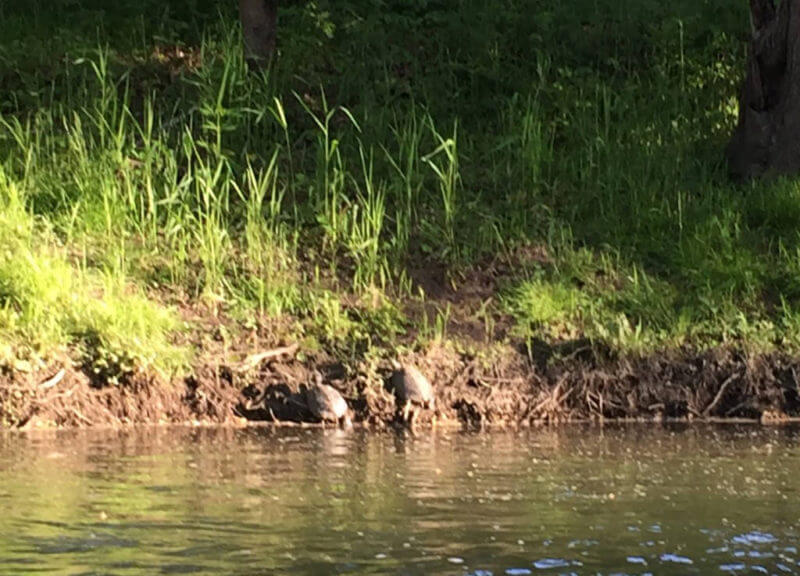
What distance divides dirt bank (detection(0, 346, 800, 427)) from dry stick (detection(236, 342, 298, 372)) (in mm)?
10

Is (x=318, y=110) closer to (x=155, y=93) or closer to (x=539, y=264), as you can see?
(x=155, y=93)

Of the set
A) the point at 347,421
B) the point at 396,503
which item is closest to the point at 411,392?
the point at 347,421

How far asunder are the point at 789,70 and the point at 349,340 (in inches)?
206

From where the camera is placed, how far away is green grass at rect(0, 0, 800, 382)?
11.1 meters

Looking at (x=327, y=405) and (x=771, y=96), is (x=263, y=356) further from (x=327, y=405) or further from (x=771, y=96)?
(x=771, y=96)


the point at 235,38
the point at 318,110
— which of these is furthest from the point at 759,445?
the point at 235,38

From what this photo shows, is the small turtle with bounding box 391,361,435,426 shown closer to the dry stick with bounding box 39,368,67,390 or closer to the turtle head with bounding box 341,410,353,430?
the turtle head with bounding box 341,410,353,430

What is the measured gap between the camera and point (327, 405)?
9.90m

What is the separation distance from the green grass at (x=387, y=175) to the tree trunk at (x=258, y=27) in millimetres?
219

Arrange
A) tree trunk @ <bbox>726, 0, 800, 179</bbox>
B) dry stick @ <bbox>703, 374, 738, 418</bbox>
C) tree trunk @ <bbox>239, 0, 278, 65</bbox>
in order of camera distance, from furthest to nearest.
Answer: tree trunk @ <bbox>239, 0, 278, 65</bbox>, tree trunk @ <bbox>726, 0, 800, 179</bbox>, dry stick @ <bbox>703, 374, 738, 418</bbox>

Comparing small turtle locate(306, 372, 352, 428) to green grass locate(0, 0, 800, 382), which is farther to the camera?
green grass locate(0, 0, 800, 382)

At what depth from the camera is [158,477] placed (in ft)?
25.3

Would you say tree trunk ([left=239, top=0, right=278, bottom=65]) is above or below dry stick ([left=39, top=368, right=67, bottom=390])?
above

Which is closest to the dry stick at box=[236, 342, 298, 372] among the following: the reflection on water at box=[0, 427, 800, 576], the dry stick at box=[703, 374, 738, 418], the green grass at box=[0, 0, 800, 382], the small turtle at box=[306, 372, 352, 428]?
the green grass at box=[0, 0, 800, 382]
